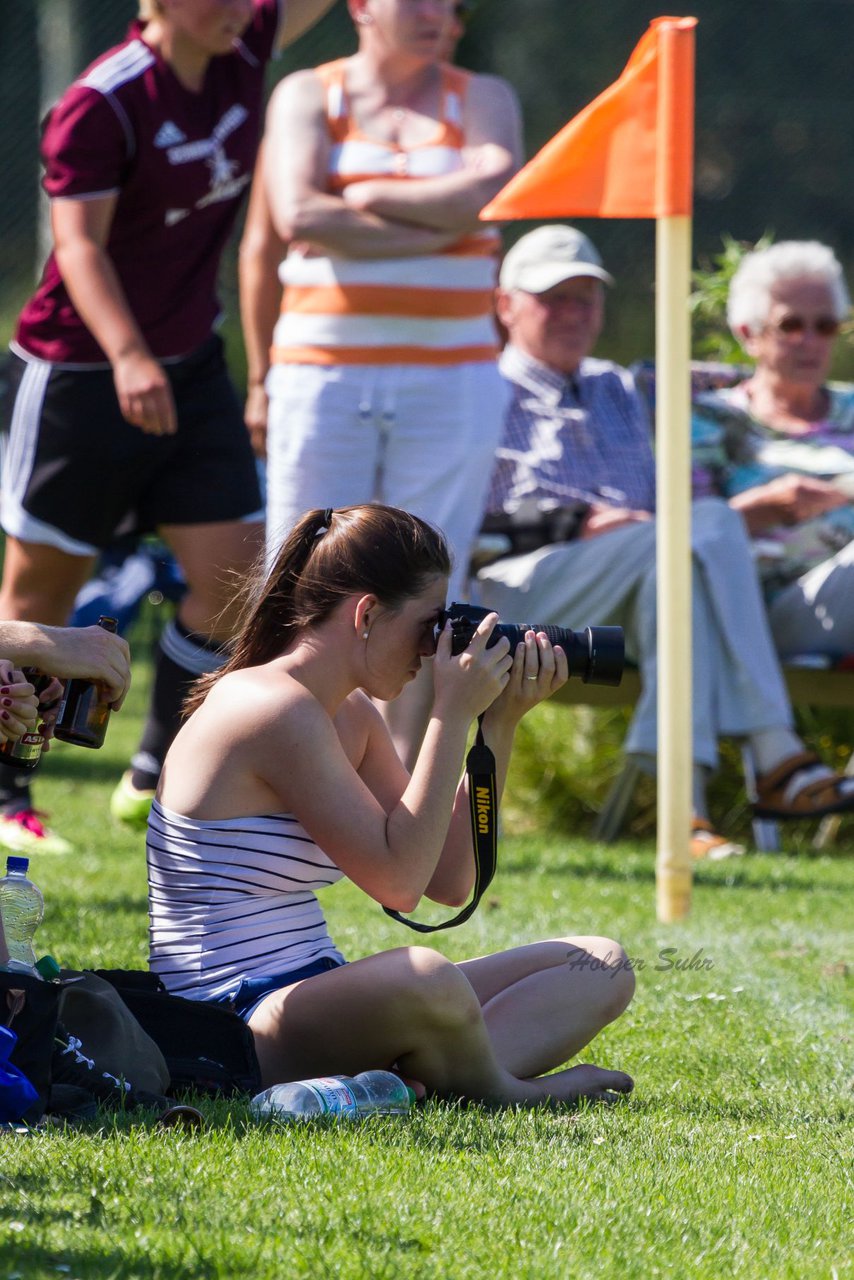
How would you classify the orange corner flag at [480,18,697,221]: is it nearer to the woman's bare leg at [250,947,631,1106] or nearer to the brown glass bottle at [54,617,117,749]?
the brown glass bottle at [54,617,117,749]

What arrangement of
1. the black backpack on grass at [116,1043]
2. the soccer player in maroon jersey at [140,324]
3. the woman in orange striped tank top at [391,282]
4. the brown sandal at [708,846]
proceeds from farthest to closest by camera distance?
the brown sandal at [708,846]
the woman in orange striped tank top at [391,282]
the soccer player in maroon jersey at [140,324]
the black backpack on grass at [116,1043]

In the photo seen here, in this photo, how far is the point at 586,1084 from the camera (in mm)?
2828

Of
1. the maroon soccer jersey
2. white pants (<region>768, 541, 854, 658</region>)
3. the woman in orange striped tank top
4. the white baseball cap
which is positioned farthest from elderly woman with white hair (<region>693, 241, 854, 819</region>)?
the maroon soccer jersey

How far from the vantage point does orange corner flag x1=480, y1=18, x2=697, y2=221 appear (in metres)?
4.19

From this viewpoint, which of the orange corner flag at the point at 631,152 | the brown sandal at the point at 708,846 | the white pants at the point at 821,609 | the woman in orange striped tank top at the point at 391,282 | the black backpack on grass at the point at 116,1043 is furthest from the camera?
the white pants at the point at 821,609

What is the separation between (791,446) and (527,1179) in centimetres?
427

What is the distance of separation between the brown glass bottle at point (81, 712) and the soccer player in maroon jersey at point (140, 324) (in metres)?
1.90

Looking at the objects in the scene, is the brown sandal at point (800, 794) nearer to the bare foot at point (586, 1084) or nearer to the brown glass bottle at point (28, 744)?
the bare foot at point (586, 1084)

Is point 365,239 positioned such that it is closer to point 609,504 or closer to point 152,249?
point 152,249

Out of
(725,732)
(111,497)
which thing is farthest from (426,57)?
(725,732)

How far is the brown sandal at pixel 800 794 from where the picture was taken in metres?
5.18

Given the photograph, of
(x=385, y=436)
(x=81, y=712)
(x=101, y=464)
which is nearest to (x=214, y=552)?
(x=101, y=464)

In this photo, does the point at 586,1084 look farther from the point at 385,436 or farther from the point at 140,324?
the point at 140,324

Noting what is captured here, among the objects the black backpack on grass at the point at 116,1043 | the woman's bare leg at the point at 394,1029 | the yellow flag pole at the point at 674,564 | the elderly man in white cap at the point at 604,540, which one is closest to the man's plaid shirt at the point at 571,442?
the elderly man in white cap at the point at 604,540
